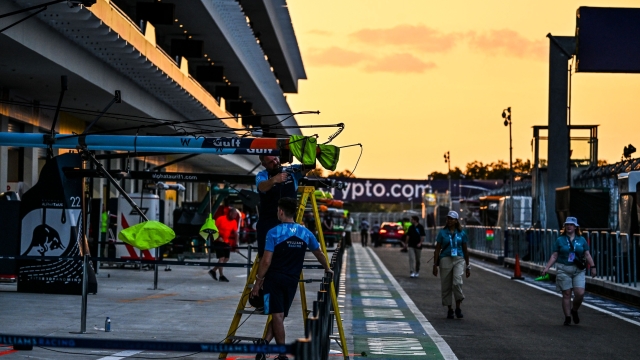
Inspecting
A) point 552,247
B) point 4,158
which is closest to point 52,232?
point 4,158

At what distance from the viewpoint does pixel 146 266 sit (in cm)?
2884

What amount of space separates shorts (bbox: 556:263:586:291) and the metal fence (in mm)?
5321

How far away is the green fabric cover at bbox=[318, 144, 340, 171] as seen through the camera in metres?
12.0

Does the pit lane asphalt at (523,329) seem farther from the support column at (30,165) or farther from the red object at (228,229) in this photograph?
the support column at (30,165)

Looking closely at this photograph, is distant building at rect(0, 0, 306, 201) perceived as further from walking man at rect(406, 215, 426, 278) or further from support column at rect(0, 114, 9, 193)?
walking man at rect(406, 215, 426, 278)

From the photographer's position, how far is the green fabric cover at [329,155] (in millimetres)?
12008

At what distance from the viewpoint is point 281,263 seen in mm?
9453

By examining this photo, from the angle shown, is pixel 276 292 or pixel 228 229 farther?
pixel 228 229

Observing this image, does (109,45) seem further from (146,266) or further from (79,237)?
(146,266)

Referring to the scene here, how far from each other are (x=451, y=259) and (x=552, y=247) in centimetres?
1368

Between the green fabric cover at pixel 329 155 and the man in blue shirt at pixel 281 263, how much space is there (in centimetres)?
251

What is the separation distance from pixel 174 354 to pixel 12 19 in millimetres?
8491

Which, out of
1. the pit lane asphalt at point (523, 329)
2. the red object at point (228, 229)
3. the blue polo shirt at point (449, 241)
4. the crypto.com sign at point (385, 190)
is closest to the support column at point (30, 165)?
the red object at point (228, 229)

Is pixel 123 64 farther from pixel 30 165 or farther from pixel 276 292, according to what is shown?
pixel 276 292
